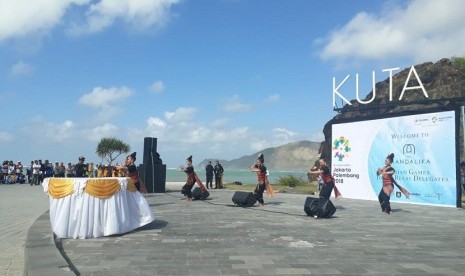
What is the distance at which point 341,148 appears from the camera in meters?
20.8

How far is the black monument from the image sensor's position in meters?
23.8

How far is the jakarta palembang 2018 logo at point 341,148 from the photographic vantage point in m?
20.4

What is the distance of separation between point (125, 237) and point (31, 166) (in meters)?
25.0

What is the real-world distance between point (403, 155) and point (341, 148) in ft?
11.7

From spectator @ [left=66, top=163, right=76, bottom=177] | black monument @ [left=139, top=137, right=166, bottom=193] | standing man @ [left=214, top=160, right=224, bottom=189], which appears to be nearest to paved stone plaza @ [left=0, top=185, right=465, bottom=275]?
black monument @ [left=139, top=137, right=166, bottom=193]

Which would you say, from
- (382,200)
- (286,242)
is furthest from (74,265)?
(382,200)

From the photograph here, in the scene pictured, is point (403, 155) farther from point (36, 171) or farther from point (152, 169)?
point (36, 171)

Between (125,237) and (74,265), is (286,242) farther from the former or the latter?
(74,265)

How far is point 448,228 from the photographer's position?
35.1 ft

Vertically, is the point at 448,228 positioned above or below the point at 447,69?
below

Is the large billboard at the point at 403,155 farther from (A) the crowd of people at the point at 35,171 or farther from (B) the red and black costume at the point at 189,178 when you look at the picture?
(A) the crowd of people at the point at 35,171

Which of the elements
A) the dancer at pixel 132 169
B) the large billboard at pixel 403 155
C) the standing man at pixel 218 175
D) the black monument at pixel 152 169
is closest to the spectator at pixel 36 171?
the black monument at pixel 152 169

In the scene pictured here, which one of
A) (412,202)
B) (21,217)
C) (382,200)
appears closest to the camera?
(21,217)

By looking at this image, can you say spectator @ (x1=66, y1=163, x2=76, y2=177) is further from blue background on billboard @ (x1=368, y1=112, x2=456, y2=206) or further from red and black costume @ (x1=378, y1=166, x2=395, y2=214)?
red and black costume @ (x1=378, y1=166, x2=395, y2=214)
